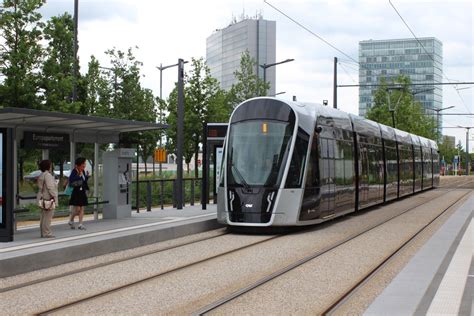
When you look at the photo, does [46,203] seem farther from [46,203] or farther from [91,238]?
[91,238]

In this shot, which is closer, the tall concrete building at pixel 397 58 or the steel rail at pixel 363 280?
the steel rail at pixel 363 280

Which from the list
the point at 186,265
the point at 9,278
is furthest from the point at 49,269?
the point at 186,265

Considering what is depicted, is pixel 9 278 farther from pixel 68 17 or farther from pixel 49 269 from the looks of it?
pixel 68 17

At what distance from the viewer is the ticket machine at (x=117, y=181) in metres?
16.6

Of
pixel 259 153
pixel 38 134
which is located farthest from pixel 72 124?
pixel 259 153

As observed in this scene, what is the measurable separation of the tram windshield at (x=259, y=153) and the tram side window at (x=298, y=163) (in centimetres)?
20

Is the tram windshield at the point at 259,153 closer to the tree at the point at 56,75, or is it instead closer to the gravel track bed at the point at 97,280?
the gravel track bed at the point at 97,280

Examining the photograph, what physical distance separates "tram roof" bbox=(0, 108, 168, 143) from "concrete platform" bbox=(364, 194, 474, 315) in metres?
6.84

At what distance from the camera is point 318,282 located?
9102mm

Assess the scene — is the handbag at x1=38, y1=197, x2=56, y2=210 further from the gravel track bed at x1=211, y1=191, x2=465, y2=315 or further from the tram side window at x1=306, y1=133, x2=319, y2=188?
the tram side window at x1=306, y1=133, x2=319, y2=188

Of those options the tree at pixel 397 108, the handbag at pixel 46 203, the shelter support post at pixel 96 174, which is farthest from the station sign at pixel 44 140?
the tree at pixel 397 108

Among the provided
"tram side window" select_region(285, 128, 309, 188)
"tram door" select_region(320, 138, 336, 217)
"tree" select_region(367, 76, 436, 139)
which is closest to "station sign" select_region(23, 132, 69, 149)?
"tram side window" select_region(285, 128, 309, 188)

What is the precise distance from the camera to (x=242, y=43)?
14262cm

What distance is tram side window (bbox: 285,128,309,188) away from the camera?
49.0ft
